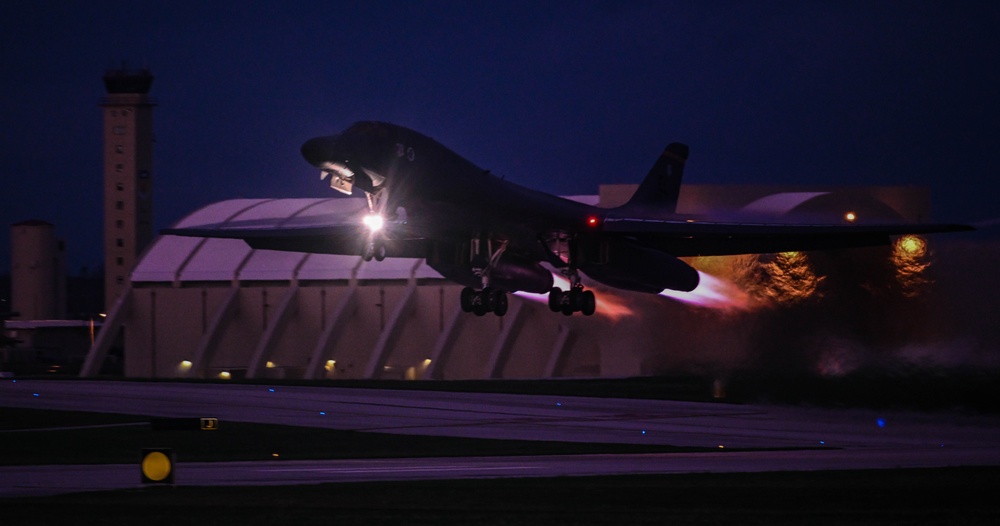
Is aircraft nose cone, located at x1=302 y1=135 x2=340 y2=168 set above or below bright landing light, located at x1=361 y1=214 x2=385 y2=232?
above

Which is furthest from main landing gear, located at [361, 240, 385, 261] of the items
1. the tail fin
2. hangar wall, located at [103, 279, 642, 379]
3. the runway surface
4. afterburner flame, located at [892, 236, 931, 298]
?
hangar wall, located at [103, 279, 642, 379]

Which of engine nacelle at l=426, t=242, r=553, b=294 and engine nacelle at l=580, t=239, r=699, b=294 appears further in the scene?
engine nacelle at l=580, t=239, r=699, b=294

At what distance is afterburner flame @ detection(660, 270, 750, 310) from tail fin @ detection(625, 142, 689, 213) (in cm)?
275

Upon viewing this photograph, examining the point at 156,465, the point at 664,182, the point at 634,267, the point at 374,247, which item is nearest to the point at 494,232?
the point at 374,247

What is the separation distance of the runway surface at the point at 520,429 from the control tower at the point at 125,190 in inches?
1793

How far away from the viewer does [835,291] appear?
36.3 metres

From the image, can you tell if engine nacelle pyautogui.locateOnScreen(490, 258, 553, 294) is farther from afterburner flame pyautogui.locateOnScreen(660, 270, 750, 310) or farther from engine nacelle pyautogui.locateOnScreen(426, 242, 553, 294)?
afterburner flame pyautogui.locateOnScreen(660, 270, 750, 310)

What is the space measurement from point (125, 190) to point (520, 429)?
70238 mm

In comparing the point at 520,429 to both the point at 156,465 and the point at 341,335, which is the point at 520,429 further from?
the point at 341,335

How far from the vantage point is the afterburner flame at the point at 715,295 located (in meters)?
39.9

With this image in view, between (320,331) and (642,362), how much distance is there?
31.8 meters

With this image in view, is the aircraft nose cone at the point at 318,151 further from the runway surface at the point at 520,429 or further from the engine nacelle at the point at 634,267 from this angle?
the engine nacelle at the point at 634,267

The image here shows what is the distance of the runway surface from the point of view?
2606 cm

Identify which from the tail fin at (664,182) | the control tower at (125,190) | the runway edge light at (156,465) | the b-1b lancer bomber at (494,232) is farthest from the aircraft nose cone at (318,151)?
the control tower at (125,190)
